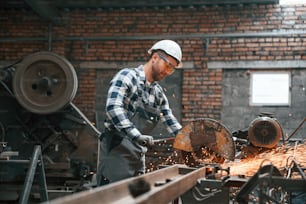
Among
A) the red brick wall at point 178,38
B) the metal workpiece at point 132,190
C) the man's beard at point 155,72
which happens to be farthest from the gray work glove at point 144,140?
the red brick wall at point 178,38

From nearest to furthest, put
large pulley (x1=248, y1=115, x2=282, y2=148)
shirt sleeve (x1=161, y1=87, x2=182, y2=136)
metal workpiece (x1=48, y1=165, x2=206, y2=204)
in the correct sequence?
metal workpiece (x1=48, y1=165, x2=206, y2=204)
shirt sleeve (x1=161, y1=87, x2=182, y2=136)
large pulley (x1=248, y1=115, x2=282, y2=148)

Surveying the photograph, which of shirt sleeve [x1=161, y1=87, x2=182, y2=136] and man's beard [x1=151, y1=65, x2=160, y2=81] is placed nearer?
man's beard [x1=151, y1=65, x2=160, y2=81]

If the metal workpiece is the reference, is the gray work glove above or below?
above

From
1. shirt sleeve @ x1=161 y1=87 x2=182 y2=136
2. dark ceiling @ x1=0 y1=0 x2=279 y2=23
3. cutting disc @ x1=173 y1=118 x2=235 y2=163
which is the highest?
dark ceiling @ x1=0 y1=0 x2=279 y2=23

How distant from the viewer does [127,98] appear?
132 inches

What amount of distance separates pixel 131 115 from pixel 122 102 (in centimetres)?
21

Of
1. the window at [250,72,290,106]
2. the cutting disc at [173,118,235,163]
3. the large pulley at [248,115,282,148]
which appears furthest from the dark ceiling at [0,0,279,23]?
the cutting disc at [173,118,235,163]

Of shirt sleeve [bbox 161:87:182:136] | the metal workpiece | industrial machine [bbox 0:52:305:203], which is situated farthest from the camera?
industrial machine [bbox 0:52:305:203]

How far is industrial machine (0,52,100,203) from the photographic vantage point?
21.8ft

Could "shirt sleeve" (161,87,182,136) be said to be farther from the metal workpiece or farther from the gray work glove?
the metal workpiece

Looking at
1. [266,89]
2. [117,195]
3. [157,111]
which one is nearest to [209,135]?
[157,111]

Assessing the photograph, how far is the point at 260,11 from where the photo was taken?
789 centimetres

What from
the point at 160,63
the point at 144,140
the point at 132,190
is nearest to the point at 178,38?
the point at 160,63

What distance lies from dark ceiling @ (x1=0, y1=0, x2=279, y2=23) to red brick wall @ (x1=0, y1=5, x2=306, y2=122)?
13 centimetres
